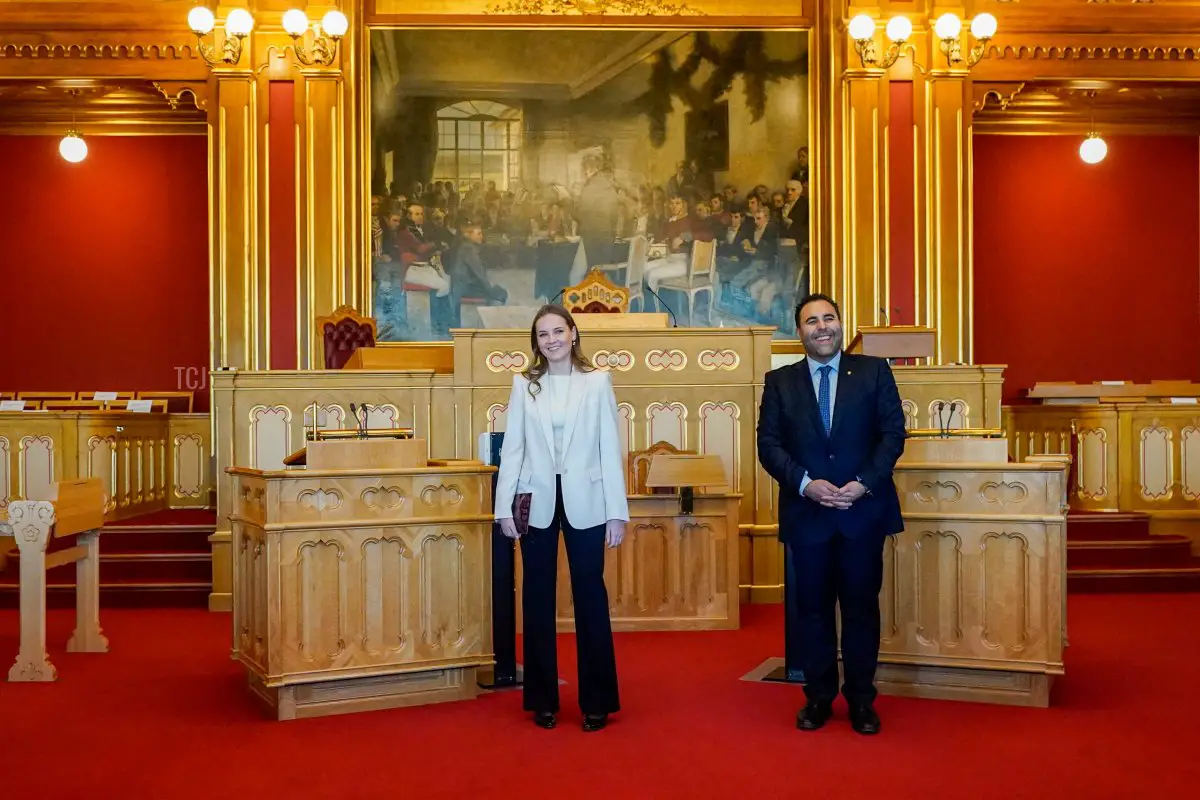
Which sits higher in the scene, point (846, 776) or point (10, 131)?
point (10, 131)

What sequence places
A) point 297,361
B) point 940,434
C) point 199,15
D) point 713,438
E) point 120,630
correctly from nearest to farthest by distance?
point 940,434, point 120,630, point 713,438, point 199,15, point 297,361

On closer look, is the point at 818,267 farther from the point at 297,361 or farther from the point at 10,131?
the point at 10,131

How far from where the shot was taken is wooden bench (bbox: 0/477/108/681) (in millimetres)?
5062

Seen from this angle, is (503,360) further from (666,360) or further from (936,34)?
(936,34)

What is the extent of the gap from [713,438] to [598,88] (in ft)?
15.1

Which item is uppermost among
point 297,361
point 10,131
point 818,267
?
point 10,131

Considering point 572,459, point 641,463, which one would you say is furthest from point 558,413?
point 641,463

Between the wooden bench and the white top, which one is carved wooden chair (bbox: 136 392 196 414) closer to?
the wooden bench

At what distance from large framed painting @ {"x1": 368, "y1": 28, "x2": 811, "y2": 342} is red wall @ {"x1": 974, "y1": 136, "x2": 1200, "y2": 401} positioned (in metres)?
2.48

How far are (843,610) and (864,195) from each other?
22.6 feet

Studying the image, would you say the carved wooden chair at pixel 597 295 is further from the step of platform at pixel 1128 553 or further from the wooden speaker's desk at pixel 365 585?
the wooden speaker's desk at pixel 365 585

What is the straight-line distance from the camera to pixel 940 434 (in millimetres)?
4859

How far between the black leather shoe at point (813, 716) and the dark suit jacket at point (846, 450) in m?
0.57

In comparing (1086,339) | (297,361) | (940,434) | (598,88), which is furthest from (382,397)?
(1086,339)
